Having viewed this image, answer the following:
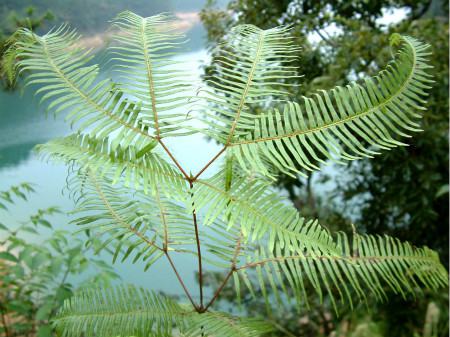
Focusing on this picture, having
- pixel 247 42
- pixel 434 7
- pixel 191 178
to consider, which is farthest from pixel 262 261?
pixel 434 7

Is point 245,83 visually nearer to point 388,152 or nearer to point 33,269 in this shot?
point 33,269

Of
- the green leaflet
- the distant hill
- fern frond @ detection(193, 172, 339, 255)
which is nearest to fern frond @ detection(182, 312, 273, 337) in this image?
the green leaflet

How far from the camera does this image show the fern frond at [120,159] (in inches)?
19.9

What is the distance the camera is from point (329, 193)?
7.55 ft

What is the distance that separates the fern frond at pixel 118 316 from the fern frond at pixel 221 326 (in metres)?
0.03

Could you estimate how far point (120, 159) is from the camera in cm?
51

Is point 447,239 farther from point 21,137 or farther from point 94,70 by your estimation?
point 94,70

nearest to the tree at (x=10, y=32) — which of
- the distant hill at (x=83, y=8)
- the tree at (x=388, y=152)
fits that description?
the distant hill at (x=83, y=8)

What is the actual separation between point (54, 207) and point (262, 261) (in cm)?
79

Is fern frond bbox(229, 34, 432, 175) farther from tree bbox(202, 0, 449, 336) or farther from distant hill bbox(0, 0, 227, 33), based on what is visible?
tree bbox(202, 0, 449, 336)

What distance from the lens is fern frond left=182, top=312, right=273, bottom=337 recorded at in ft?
2.08

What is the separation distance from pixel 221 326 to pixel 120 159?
28cm

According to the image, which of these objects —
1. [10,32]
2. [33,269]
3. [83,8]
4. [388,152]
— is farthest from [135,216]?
[388,152]

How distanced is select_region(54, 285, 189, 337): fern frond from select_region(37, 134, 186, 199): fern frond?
0.76 feet
